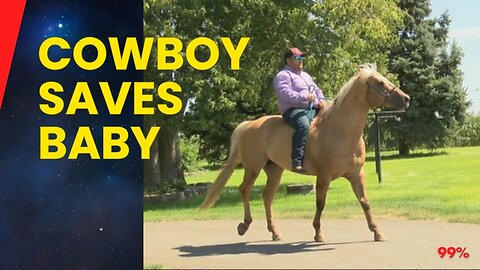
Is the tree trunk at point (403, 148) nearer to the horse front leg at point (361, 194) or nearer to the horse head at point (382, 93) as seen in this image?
the horse front leg at point (361, 194)

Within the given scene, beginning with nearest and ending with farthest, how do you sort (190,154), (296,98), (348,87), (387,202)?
(348,87) < (296,98) < (387,202) < (190,154)

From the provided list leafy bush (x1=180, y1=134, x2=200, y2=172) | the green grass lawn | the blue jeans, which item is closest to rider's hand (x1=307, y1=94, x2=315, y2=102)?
the blue jeans

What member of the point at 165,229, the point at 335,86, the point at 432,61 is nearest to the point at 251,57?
the point at 335,86

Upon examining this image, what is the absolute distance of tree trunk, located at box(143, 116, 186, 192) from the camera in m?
14.7

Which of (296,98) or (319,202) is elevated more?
(296,98)

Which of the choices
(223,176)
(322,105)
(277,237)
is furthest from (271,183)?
(322,105)

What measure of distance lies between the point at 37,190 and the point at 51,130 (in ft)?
1.62

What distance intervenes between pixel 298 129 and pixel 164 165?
9.23 metres

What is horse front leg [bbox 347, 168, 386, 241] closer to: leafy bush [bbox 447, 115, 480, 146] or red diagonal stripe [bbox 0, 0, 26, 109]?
red diagonal stripe [bbox 0, 0, 26, 109]

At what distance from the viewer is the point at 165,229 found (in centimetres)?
822

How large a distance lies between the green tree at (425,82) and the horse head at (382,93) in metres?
22.4

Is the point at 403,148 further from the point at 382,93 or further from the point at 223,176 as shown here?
the point at 382,93

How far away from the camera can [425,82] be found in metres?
28.5

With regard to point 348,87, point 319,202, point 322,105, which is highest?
point 348,87
